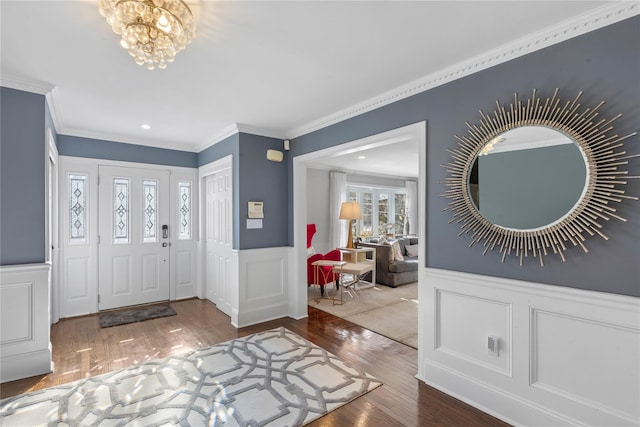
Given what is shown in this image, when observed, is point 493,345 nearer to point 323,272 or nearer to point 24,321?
point 323,272

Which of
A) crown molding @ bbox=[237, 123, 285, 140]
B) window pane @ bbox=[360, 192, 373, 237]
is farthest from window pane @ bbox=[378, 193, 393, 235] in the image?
crown molding @ bbox=[237, 123, 285, 140]

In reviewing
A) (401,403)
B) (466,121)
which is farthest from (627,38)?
(401,403)

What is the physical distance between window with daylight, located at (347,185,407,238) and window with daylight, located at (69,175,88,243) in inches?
204

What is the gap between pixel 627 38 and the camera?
1.67 metres

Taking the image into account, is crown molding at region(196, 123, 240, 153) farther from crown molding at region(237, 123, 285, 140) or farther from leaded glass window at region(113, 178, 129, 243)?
leaded glass window at region(113, 178, 129, 243)

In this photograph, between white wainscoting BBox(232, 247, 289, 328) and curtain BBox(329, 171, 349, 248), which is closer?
white wainscoting BBox(232, 247, 289, 328)

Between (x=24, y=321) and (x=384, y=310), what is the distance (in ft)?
12.8

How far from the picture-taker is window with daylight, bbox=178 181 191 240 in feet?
16.5

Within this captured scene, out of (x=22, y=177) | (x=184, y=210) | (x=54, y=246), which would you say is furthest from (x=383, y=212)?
(x=22, y=177)

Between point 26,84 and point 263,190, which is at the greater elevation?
point 26,84

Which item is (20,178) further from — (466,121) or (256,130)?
(466,121)

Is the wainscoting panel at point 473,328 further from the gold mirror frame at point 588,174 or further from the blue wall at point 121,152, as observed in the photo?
the blue wall at point 121,152

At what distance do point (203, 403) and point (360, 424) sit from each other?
1.13 metres

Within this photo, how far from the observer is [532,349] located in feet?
6.56
